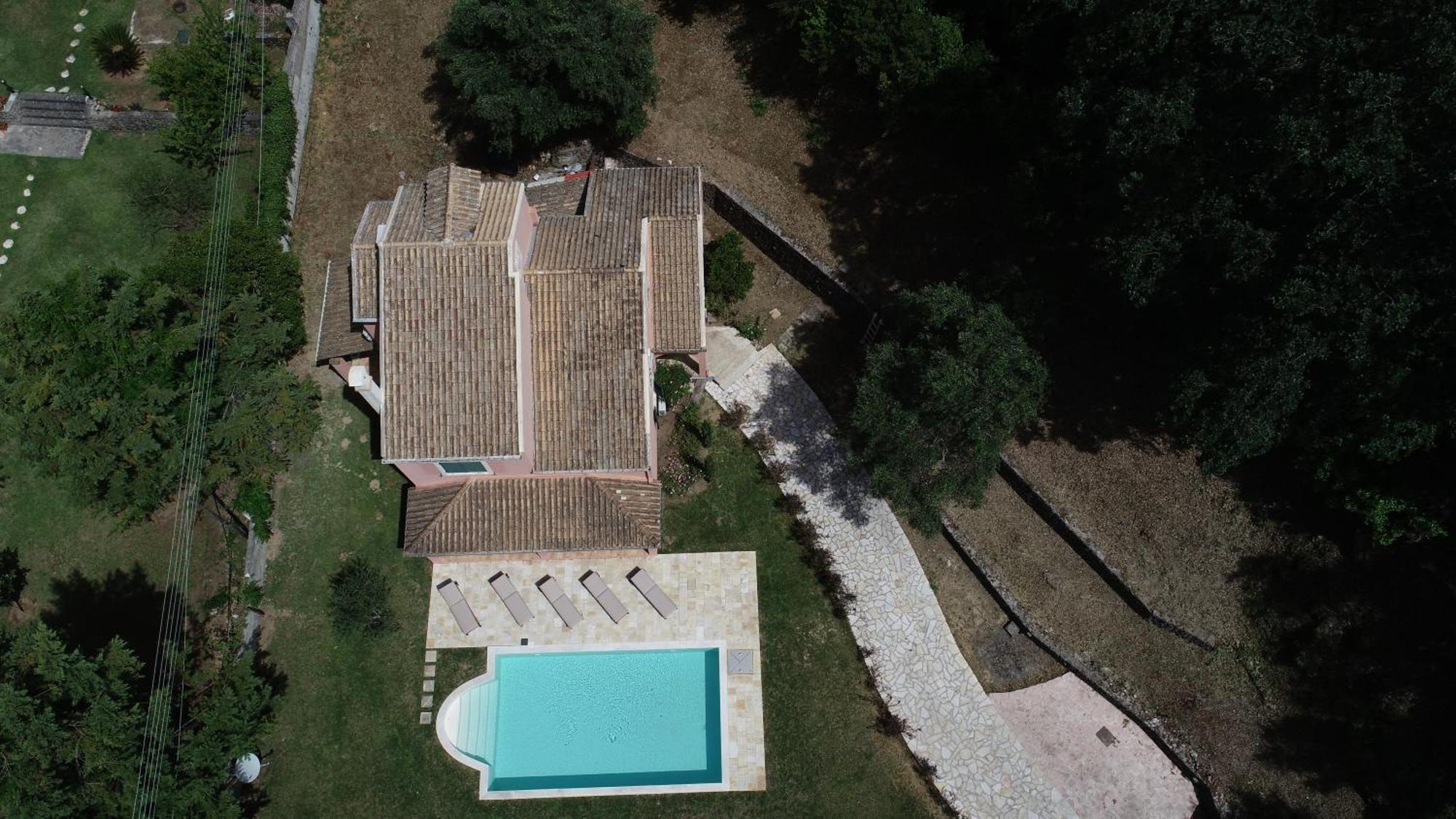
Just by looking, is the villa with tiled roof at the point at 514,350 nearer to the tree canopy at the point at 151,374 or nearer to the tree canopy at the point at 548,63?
the tree canopy at the point at 151,374

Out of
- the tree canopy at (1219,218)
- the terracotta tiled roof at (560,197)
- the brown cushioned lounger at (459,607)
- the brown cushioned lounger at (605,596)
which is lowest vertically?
the brown cushioned lounger at (459,607)

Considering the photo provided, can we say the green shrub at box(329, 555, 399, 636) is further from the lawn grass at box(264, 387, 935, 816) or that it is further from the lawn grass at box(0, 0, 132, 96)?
the lawn grass at box(0, 0, 132, 96)

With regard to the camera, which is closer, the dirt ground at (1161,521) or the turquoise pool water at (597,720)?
the dirt ground at (1161,521)

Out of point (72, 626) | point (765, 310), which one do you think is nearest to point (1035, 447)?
point (765, 310)

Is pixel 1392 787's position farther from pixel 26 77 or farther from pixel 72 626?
pixel 26 77

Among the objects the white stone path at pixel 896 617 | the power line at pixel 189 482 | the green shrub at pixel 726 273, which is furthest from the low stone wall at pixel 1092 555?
the power line at pixel 189 482

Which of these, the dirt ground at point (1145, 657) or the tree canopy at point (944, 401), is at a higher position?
the tree canopy at point (944, 401)

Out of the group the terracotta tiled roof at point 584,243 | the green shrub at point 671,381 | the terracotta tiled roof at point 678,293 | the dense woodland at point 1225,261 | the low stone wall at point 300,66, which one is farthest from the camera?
the low stone wall at point 300,66
